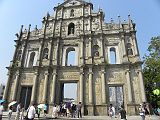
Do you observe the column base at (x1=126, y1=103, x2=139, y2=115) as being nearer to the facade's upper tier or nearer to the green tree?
the green tree

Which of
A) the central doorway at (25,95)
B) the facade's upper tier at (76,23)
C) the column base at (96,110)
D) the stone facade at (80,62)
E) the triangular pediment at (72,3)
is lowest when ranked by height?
the column base at (96,110)

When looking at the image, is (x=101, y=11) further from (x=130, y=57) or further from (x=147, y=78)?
(x=147, y=78)

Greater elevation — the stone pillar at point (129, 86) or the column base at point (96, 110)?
the stone pillar at point (129, 86)

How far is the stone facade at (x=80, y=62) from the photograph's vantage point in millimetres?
21219

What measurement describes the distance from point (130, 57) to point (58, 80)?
9.86 meters

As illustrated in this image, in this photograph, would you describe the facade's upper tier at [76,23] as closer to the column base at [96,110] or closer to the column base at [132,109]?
the column base at [132,109]

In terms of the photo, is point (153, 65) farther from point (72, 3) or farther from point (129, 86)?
point (72, 3)

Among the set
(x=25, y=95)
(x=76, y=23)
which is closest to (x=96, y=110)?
(x=25, y=95)

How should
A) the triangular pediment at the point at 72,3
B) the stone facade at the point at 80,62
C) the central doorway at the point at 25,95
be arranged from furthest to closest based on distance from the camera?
1. the triangular pediment at the point at 72,3
2. the central doorway at the point at 25,95
3. the stone facade at the point at 80,62

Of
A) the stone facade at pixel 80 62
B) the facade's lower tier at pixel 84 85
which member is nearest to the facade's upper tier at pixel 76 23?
the stone facade at pixel 80 62

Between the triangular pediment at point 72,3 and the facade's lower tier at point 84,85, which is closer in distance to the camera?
the facade's lower tier at point 84,85

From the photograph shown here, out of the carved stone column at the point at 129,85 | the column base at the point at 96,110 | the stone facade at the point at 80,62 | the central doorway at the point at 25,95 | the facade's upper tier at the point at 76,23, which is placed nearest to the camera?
the carved stone column at the point at 129,85

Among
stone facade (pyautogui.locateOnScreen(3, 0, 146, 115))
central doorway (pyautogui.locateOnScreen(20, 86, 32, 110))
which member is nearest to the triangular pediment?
stone facade (pyautogui.locateOnScreen(3, 0, 146, 115))

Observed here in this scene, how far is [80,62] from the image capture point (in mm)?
23297
